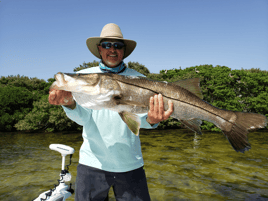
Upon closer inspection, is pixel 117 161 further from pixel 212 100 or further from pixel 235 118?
pixel 212 100

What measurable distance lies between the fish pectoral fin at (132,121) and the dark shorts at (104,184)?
1076 mm

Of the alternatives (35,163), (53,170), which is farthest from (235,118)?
(35,163)

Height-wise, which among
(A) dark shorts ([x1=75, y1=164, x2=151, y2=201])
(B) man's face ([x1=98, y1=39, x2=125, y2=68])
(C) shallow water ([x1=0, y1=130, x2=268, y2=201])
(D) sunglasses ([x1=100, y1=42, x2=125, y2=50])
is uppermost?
(D) sunglasses ([x1=100, y1=42, x2=125, y2=50])

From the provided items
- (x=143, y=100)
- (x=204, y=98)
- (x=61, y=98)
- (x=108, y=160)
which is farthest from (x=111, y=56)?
(x=204, y=98)

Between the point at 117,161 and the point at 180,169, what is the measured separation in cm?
927

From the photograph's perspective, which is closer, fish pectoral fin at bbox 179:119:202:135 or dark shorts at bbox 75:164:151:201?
fish pectoral fin at bbox 179:119:202:135

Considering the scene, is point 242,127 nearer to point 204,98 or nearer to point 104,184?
point 104,184

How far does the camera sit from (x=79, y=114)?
3.09 metres

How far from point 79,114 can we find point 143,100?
106 cm

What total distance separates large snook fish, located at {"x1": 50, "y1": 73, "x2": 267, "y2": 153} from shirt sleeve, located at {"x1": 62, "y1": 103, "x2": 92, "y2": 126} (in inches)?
14.7

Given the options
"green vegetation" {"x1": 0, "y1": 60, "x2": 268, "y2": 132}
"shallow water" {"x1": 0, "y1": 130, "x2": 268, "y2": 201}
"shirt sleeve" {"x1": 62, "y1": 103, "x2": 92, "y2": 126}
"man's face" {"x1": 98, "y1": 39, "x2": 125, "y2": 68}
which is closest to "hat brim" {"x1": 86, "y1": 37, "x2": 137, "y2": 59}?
"man's face" {"x1": 98, "y1": 39, "x2": 125, "y2": 68}

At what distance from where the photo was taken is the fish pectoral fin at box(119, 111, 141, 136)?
8.83 feet

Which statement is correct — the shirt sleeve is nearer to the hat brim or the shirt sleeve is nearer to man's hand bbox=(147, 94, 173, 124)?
man's hand bbox=(147, 94, 173, 124)

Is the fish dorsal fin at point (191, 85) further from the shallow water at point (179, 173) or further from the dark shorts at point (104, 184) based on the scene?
the shallow water at point (179, 173)
